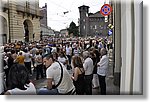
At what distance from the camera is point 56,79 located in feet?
9.95

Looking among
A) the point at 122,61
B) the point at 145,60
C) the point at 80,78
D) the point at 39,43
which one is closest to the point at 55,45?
Answer: the point at 39,43

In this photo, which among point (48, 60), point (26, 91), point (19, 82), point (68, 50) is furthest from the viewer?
point (68, 50)

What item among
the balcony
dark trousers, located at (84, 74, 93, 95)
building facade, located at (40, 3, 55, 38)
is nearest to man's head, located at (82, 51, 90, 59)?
dark trousers, located at (84, 74, 93, 95)

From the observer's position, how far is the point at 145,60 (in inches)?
119

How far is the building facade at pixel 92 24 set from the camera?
3.56 metres

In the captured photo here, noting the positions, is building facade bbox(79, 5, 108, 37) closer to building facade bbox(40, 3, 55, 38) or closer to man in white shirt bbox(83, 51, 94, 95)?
man in white shirt bbox(83, 51, 94, 95)

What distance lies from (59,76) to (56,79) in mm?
48

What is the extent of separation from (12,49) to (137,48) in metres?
1.51

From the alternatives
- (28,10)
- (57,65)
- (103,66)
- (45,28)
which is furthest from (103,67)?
(28,10)

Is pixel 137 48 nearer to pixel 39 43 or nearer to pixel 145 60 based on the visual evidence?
pixel 145 60

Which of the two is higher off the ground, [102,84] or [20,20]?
[20,20]

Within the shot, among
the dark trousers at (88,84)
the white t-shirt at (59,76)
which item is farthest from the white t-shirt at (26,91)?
the dark trousers at (88,84)

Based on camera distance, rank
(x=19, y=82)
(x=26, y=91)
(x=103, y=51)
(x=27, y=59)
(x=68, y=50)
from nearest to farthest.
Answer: (x=19, y=82), (x=26, y=91), (x=27, y=59), (x=68, y=50), (x=103, y=51)

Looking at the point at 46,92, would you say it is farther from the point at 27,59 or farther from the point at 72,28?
the point at 72,28
